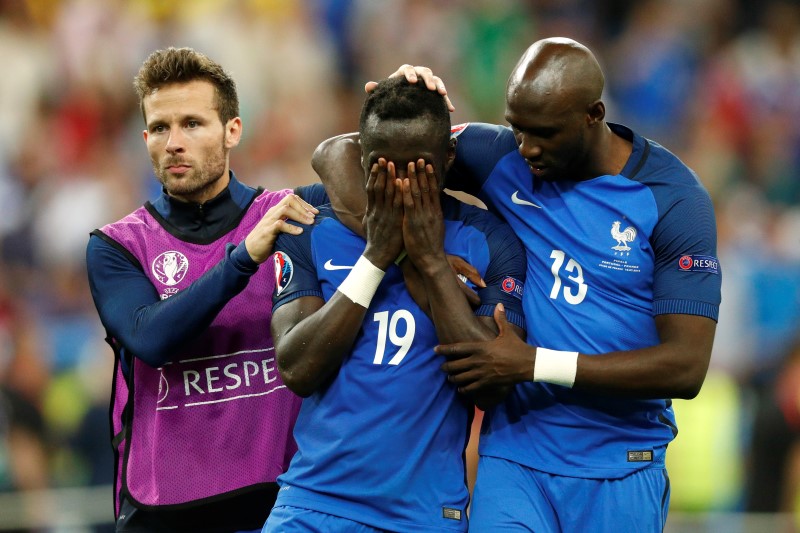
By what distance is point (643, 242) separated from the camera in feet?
12.6

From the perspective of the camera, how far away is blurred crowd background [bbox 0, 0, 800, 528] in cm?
898

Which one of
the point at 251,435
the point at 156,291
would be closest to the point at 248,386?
the point at 251,435

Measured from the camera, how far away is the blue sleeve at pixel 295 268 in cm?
381

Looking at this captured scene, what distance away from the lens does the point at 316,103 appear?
422 inches

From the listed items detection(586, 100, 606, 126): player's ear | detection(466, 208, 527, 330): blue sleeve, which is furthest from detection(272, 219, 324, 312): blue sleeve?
detection(586, 100, 606, 126): player's ear

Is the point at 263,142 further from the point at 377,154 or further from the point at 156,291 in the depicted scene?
the point at 377,154

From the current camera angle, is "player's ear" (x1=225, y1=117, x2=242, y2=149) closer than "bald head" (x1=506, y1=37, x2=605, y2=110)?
No

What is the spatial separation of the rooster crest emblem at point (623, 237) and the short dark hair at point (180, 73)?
1.57 meters

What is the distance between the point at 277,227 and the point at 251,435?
85 centimetres

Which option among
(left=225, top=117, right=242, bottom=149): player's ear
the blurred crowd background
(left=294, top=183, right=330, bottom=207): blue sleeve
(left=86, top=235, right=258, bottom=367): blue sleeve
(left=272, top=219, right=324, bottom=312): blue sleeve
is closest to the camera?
(left=272, top=219, right=324, bottom=312): blue sleeve

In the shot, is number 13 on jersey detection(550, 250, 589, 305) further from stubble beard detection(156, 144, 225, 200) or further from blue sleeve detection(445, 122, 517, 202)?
stubble beard detection(156, 144, 225, 200)

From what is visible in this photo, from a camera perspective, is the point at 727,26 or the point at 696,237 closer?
the point at 696,237

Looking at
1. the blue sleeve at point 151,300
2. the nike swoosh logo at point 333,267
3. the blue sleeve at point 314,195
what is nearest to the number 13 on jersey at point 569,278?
the nike swoosh logo at point 333,267

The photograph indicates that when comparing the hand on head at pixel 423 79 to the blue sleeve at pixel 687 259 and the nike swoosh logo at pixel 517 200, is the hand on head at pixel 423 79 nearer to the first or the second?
the nike swoosh logo at pixel 517 200
